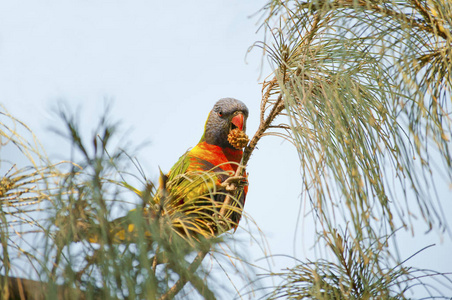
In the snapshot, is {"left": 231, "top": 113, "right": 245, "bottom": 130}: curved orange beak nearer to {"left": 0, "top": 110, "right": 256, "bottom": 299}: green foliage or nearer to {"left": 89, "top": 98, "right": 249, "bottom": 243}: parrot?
{"left": 89, "top": 98, "right": 249, "bottom": 243}: parrot

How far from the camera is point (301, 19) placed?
4.26 feet

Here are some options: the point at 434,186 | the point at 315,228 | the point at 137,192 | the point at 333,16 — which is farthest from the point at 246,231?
the point at 333,16

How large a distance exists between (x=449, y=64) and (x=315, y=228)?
57cm

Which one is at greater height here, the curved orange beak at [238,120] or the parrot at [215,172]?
the curved orange beak at [238,120]

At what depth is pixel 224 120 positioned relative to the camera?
2.05m

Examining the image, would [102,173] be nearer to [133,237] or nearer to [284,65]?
[133,237]

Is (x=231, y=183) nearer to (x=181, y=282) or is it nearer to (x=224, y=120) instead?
(x=181, y=282)

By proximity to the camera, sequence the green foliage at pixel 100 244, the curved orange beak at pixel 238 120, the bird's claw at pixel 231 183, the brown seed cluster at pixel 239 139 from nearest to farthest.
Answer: the green foliage at pixel 100 244
the bird's claw at pixel 231 183
the brown seed cluster at pixel 239 139
the curved orange beak at pixel 238 120

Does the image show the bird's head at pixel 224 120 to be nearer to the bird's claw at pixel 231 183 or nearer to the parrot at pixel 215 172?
the parrot at pixel 215 172

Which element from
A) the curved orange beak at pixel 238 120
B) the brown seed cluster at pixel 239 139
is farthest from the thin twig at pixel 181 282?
the curved orange beak at pixel 238 120

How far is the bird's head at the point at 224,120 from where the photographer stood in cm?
201

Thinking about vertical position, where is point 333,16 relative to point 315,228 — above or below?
above

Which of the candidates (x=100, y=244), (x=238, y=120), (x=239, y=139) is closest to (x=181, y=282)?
(x=100, y=244)

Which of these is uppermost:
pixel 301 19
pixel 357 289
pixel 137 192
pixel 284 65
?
pixel 301 19
